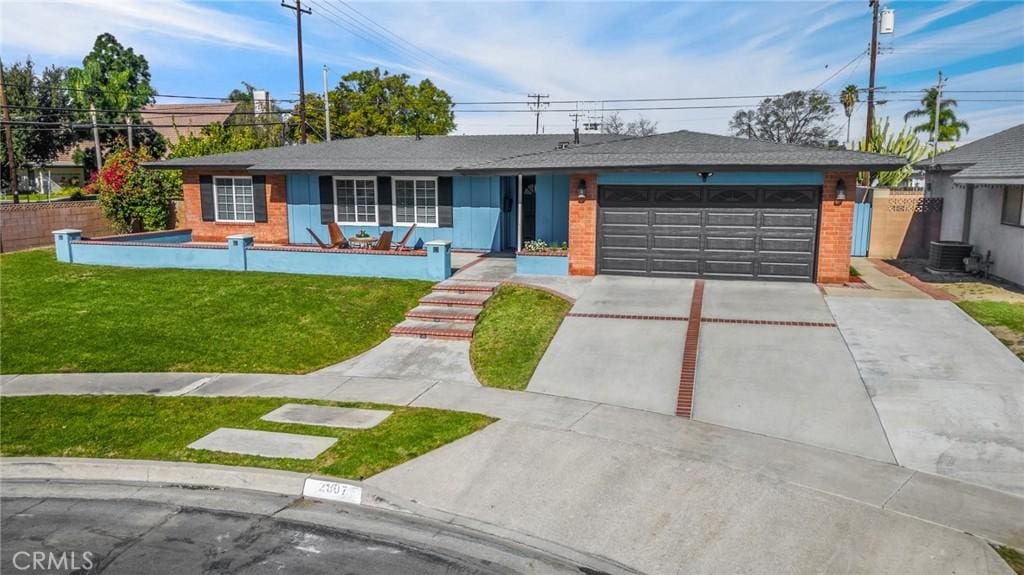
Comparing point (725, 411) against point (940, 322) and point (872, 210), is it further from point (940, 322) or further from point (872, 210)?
point (872, 210)

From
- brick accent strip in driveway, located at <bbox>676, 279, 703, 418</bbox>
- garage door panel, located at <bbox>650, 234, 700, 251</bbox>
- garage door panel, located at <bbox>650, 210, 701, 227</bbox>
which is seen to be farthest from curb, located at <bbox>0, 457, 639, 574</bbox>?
garage door panel, located at <bbox>650, 210, 701, 227</bbox>

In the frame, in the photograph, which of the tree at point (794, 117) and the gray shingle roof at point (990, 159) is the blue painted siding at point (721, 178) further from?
the tree at point (794, 117)

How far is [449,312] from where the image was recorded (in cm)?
1389

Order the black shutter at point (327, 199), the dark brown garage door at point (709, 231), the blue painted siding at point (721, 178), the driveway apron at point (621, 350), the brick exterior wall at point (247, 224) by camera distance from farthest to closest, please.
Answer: the brick exterior wall at point (247, 224) → the black shutter at point (327, 199) → the dark brown garage door at point (709, 231) → the blue painted siding at point (721, 178) → the driveway apron at point (621, 350)

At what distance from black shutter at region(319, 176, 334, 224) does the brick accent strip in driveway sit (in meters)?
11.8

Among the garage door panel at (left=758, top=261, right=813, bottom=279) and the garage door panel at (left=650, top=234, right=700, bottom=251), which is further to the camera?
the garage door panel at (left=650, top=234, right=700, bottom=251)

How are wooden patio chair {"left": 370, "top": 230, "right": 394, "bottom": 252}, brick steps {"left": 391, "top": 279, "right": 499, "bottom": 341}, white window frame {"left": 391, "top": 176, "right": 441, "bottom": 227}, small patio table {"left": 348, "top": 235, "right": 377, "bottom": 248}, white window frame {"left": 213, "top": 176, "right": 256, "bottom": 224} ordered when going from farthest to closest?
white window frame {"left": 213, "top": 176, "right": 256, "bottom": 224}
white window frame {"left": 391, "top": 176, "right": 441, "bottom": 227}
small patio table {"left": 348, "top": 235, "right": 377, "bottom": 248}
wooden patio chair {"left": 370, "top": 230, "right": 394, "bottom": 252}
brick steps {"left": 391, "top": 279, "right": 499, "bottom": 341}

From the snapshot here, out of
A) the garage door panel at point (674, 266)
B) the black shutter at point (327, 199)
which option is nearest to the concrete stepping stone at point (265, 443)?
the garage door panel at point (674, 266)

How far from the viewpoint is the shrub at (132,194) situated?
80.0ft

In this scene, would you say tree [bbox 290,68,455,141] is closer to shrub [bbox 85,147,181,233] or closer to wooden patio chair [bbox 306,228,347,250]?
shrub [bbox 85,147,181,233]

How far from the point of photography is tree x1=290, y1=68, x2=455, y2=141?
163 feet

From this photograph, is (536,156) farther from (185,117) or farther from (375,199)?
(185,117)

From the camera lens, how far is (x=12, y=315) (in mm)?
14055
